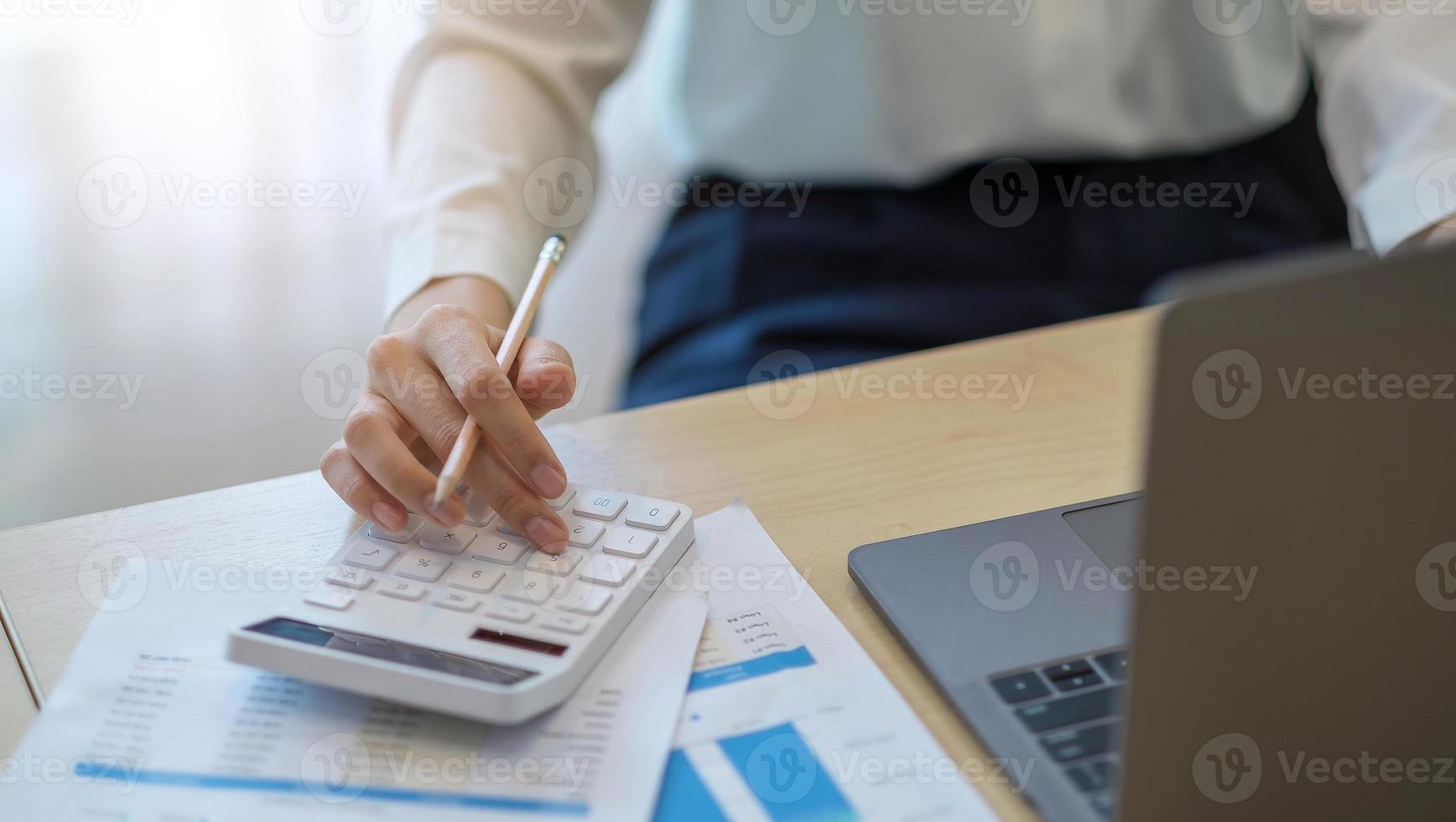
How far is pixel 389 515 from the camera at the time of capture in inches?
20.0

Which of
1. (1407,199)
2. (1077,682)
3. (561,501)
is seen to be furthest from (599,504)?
(1407,199)

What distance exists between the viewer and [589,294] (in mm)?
1674

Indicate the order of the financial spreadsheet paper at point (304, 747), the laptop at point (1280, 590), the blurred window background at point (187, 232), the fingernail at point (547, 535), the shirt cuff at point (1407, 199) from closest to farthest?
the laptop at point (1280, 590) < the financial spreadsheet paper at point (304, 747) < the fingernail at point (547, 535) < the shirt cuff at point (1407, 199) < the blurred window background at point (187, 232)

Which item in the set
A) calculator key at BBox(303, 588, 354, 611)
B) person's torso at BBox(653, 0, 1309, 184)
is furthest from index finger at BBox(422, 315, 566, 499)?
person's torso at BBox(653, 0, 1309, 184)

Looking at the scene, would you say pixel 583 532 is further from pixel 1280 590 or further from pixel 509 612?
pixel 1280 590

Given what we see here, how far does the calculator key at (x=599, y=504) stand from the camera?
520mm

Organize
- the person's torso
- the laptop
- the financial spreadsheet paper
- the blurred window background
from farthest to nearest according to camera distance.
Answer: the blurred window background
the person's torso
the financial spreadsheet paper
the laptop

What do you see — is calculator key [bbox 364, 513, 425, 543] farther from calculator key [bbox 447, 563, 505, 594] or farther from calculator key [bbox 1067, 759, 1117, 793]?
calculator key [bbox 1067, 759, 1117, 793]

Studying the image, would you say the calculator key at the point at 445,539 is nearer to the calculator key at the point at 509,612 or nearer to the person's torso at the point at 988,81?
the calculator key at the point at 509,612

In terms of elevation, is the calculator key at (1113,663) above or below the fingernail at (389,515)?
below

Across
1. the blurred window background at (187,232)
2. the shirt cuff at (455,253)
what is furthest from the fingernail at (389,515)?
the blurred window background at (187,232)

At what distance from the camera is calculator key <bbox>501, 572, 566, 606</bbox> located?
1.51 feet

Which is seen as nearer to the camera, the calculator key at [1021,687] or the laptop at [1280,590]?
the laptop at [1280,590]

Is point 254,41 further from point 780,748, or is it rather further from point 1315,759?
point 1315,759
